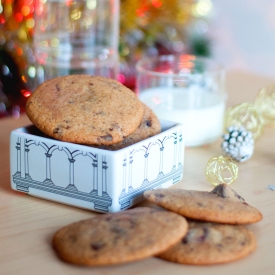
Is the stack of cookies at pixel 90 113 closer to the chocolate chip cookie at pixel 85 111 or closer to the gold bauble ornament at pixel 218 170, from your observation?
the chocolate chip cookie at pixel 85 111

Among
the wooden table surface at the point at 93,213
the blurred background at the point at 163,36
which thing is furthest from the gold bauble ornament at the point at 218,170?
the blurred background at the point at 163,36

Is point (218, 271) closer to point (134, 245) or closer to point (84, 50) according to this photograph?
point (134, 245)

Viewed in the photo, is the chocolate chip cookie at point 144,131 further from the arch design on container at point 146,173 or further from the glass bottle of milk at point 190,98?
the glass bottle of milk at point 190,98

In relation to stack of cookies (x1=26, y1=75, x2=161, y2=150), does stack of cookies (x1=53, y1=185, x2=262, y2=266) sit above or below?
below

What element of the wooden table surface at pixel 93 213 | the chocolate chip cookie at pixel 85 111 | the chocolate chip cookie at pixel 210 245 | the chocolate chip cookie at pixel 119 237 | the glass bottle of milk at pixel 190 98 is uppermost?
the chocolate chip cookie at pixel 85 111

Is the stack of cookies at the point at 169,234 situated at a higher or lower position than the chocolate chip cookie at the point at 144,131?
lower

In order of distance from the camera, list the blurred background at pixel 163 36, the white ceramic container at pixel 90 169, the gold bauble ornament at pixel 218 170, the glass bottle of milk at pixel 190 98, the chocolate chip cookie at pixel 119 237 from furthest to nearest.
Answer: the blurred background at pixel 163 36, the glass bottle of milk at pixel 190 98, the gold bauble ornament at pixel 218 170, the white ceramic container at pixel 90 169, the chocolate chip cookie at pixel 119 237

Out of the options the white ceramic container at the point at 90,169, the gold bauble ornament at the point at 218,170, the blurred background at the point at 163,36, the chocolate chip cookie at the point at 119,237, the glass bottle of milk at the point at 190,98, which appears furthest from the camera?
the blurred background at the point at 163,36

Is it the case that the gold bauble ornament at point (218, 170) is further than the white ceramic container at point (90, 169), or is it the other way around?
the gold bauble ornament at point (218, 170)

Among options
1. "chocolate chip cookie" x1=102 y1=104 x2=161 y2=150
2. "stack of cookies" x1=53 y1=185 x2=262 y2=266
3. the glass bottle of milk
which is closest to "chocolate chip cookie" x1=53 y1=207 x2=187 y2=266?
"stack of cookies" x1=53 y1=185 x2=262 y2=266

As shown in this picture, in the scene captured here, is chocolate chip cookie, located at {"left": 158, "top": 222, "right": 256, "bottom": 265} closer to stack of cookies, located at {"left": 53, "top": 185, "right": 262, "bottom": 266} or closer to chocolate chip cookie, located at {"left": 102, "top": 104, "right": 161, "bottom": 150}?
stack of cookies, located at {"left": 53, "top": 185, "right": 262, "bottom": 266}
